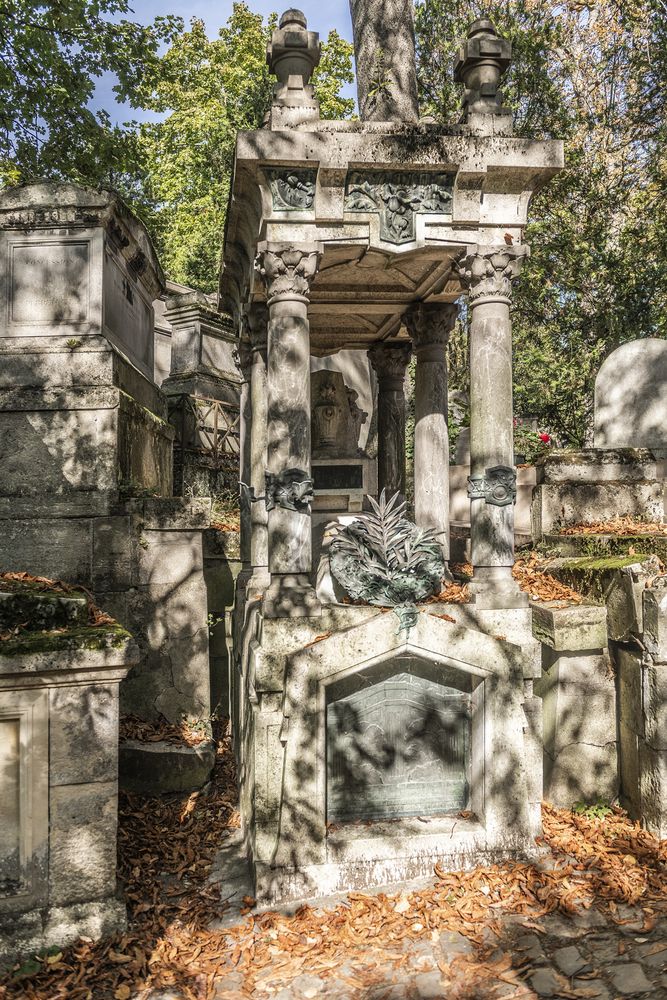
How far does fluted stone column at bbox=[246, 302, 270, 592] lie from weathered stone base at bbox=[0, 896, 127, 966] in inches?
113

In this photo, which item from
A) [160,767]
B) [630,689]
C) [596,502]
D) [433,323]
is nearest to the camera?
[630,689]

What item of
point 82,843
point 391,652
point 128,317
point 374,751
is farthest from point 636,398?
point 82,843

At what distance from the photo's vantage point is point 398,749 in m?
4.48

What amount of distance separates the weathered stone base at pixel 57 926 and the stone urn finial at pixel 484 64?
5655 millimetres

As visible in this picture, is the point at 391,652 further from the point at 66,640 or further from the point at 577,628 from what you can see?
the point at 66,640

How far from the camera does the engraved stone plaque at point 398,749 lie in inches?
174

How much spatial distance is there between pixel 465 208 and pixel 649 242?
28.2ft

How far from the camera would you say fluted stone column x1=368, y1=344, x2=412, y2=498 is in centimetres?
771

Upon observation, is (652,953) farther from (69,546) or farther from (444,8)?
(444,8)

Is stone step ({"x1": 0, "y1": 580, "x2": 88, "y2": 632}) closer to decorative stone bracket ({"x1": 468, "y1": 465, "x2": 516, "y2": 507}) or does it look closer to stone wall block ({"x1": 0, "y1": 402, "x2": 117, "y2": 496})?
stone wall block ({"x1": 0, "y1": 402, "x2": 117, "y2": 496})

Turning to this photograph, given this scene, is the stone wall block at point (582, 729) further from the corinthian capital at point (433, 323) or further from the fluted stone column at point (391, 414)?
the corinthian capital at point (433, 323)

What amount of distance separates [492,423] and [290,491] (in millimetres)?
1550

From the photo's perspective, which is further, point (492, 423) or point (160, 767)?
point (160, 767)

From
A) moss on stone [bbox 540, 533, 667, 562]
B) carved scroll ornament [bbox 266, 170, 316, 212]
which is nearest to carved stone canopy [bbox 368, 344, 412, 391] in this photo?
moss on stone [bbox 540, 533, 667, 562]
